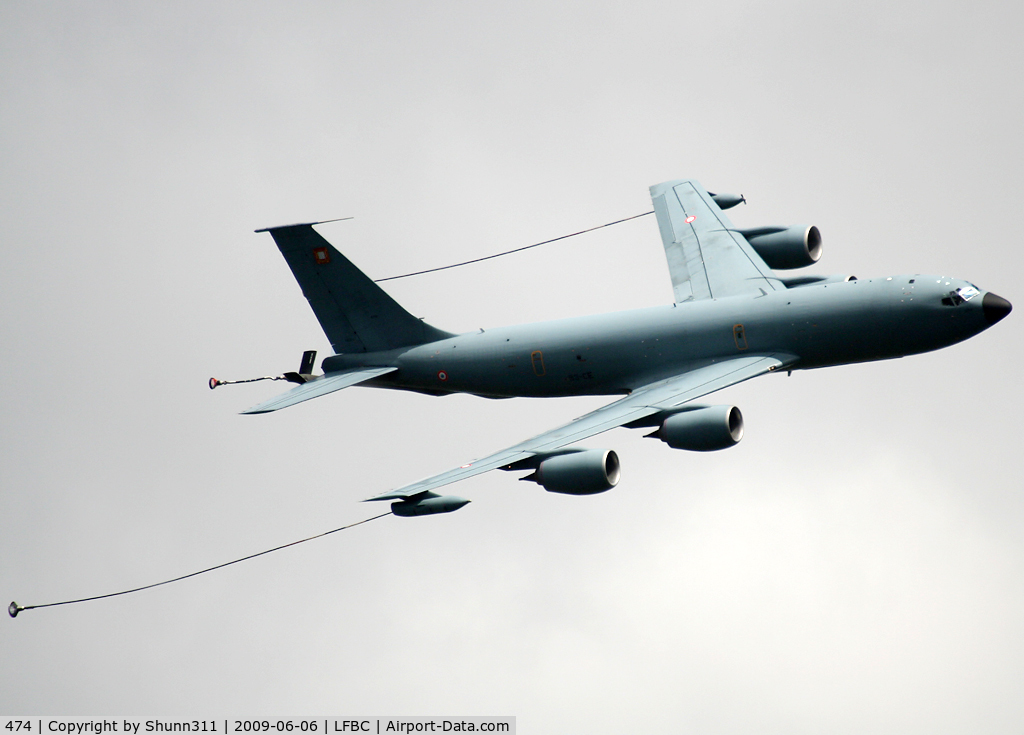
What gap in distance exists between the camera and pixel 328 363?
182ft

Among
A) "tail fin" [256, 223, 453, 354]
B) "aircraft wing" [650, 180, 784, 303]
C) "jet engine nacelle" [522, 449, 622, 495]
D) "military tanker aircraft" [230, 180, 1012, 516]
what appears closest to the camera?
"jet engine nacelle" [522, 449, 622, 495]

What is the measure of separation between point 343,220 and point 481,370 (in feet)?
23.0

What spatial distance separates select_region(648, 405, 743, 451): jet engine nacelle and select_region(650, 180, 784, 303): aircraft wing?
651 centimetres

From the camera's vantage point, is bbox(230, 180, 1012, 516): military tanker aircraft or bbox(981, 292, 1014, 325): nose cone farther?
bbox(981, 292, 1014, 325): nose cone

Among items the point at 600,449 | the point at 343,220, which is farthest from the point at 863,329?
the point at 343,220

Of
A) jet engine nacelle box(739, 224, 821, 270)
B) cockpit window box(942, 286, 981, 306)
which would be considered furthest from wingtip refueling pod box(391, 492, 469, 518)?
jet engine nacelle box(739, 224, 821, 270)

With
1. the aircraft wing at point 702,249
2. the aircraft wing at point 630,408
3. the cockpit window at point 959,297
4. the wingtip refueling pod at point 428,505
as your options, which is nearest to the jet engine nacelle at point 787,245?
the aircraft wing at point 702,249

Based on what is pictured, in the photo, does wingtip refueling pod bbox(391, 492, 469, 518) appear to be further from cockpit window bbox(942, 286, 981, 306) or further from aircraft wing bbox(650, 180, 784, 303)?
cockpit window bbox(942, 286, 981, 306)

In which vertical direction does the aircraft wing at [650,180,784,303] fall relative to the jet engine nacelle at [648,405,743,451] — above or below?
above

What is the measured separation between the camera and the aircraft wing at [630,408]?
4522 cm

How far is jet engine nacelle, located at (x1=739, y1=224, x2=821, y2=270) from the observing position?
2168 inches

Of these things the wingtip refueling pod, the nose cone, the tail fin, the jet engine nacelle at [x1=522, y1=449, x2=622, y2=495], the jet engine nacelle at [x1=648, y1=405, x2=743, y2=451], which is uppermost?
the tail fin

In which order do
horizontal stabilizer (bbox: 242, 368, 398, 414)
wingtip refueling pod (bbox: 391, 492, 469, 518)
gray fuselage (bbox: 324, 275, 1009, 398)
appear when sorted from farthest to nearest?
1. horizontal stabilizer (bbox: 242, 368, 398, 414)
2. gray fuselage (bbox: 324, 275, 1009, 398)
3. wingtip refueling pod (bbox: 391, 492, 469, 518)

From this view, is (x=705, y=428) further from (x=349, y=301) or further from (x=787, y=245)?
(x=349, y=301)
